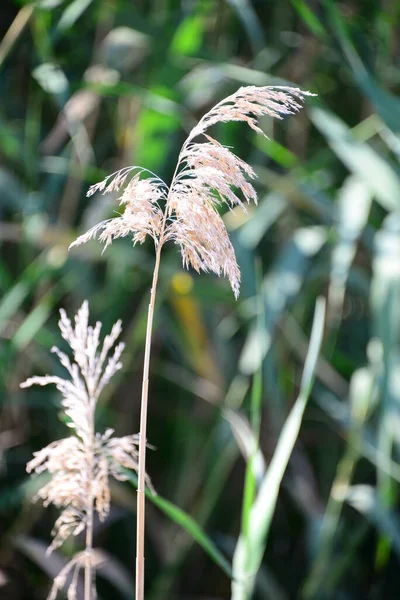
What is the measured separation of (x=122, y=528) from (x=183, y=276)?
1.24 ft

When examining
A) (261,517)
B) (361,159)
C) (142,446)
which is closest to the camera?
(142,446)

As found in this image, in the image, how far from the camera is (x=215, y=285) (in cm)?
92

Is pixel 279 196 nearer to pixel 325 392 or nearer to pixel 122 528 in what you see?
pixel 325 392

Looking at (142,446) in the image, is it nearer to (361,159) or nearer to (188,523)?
(188,523)

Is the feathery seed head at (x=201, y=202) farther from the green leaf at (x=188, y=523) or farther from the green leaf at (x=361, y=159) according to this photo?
the green leaf at (x=361, y=159)

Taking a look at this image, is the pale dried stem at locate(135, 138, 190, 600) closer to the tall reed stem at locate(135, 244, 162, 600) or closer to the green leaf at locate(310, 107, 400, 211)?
the tall reed stem at locate(135, 244, 162, 600)

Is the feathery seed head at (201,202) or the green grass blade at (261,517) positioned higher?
the feathery seed head at (201,202)

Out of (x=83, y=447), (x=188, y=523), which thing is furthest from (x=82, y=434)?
(x=188, y=523)

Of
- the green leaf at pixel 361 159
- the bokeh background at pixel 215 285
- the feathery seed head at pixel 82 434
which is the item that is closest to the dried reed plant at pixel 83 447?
the feathery seed head at pixel 82 434

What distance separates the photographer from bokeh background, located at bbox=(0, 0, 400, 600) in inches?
32.5

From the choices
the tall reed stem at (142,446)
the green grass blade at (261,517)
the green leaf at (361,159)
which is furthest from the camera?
the green leaf at (361,159)

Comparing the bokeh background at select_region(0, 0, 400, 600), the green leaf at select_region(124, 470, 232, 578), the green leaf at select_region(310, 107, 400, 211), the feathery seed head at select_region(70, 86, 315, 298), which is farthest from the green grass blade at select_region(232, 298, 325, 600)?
the green leaf at select_region(310, 107, 400, 211)

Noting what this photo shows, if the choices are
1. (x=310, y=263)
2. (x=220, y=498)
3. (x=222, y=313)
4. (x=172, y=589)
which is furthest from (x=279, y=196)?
A: (x=172, y=589)

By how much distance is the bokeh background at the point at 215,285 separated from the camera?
825mm
